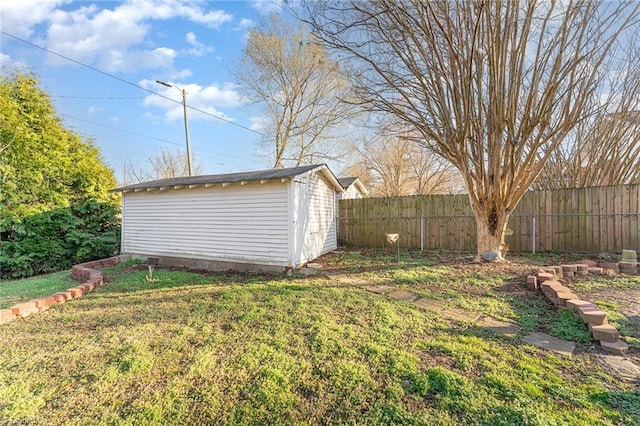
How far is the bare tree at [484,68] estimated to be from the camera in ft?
17.6

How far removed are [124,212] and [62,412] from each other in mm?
8017

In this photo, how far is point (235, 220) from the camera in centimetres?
698

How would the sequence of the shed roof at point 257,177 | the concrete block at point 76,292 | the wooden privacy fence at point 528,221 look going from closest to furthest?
1. the concrete block at point 76,292
2. the shed roof at point 257,177
3. the wooden privacy fence at point 528,221

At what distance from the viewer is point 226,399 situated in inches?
83.0

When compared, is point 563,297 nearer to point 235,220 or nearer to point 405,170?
point 235,220

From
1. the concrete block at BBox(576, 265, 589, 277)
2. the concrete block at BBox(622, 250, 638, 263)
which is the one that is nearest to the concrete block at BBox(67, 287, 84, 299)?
the concrete block at BBox(576, 265, 589, 277)

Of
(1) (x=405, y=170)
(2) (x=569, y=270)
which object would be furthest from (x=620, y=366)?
(1) (x=405, y=170)

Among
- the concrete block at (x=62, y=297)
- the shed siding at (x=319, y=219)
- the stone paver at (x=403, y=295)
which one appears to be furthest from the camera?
the shed siding at (x=319, y=219)

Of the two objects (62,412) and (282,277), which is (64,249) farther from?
(62,412)

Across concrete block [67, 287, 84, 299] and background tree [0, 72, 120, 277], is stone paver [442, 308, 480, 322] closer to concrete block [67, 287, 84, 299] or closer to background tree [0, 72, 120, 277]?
concrete block [67, 287, 84, 299]

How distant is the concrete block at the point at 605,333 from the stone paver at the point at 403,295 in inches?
76.7

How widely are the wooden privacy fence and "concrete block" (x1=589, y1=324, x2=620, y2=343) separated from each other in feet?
18.9

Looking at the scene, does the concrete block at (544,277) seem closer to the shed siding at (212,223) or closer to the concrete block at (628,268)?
the concrete block at (628,268)

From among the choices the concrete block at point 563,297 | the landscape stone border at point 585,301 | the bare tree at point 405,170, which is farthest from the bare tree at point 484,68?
the bare tree at point 405,170
